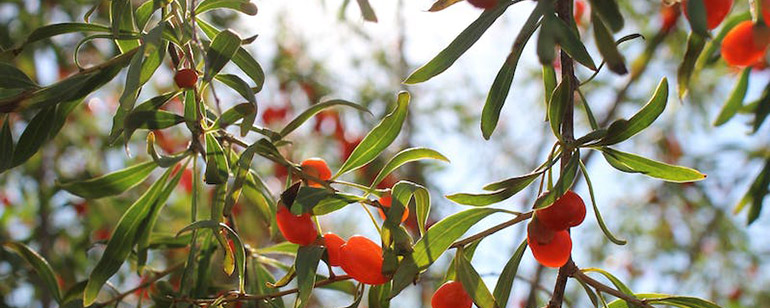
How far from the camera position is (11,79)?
107 cm

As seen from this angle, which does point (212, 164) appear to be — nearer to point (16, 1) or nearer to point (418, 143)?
point (16, 1)

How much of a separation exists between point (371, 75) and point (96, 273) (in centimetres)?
241

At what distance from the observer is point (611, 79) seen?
337 centimetres

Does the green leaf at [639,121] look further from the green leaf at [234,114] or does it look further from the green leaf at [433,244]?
the green leaf at [234,114]

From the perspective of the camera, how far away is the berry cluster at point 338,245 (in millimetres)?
990

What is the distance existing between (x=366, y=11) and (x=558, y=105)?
0.31 meters

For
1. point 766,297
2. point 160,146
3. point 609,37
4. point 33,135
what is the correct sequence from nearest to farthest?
point 609,37 → point 33,135 → point 160,146 → point 766,297

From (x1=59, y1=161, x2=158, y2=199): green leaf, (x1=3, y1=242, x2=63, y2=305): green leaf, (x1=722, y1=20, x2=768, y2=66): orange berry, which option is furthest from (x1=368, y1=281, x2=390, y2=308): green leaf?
(x1=722, y1=20, x2=768, y2=66): orange berry

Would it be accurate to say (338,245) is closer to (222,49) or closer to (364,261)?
(364,261)

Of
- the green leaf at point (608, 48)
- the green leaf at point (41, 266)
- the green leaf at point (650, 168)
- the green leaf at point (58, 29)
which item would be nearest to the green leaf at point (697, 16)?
the green leaf at point (608, 48)

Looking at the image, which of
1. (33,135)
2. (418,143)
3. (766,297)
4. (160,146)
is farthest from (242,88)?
(766,297)

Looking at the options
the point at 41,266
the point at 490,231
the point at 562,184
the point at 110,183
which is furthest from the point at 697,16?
the point at 41,266

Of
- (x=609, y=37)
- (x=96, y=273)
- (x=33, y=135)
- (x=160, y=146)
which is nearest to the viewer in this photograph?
(x=609, y=37)

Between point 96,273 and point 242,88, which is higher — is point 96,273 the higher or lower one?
the lower one
